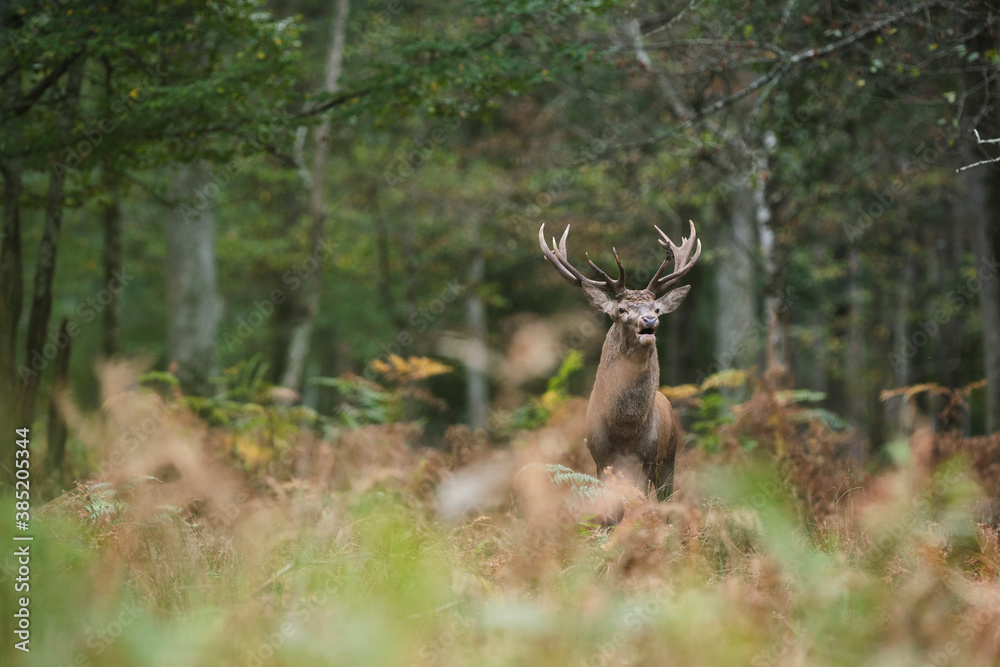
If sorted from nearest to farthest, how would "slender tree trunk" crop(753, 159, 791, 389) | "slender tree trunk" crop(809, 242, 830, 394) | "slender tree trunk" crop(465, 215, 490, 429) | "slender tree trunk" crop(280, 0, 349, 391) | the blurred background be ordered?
the blurred background < "slender tree trunk" crop(753, 159, 791, 389) < "slender tree trunk" crop(280, 0, 349, 391) < "slender tree trunk" crop(465, 215, 490, 429) < "slender tree trunk" crop(809, 242, 830, 394)

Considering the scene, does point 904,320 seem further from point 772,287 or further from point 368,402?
point 368,402

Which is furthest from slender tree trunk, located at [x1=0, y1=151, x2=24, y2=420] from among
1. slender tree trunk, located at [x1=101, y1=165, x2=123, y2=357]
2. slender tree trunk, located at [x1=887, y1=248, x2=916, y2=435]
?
slender tree trunk, located at [x1=887, y1=248, x2=916, y2=435]

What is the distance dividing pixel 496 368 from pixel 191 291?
6.30 metres

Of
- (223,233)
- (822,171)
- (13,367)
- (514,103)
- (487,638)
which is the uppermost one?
(514,103)

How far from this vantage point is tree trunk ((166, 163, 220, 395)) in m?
11.6

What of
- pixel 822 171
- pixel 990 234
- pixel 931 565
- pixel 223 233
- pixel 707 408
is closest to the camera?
pixel 931 565

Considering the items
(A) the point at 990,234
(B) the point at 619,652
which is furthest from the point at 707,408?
(B) the point at 619,652

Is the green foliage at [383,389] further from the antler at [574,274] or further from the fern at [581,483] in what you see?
the fern at [581,483]

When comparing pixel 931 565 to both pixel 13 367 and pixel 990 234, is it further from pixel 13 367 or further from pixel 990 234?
pixel 13 367

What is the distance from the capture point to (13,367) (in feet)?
22.9

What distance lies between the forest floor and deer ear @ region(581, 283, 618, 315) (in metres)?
1.26

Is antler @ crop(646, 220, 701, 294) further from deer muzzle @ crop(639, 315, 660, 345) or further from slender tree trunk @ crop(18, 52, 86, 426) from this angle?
slender tree trunk @ crop(18, 52, 86, 426)

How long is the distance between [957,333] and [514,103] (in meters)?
9.28

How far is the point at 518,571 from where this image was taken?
14.6 ft
